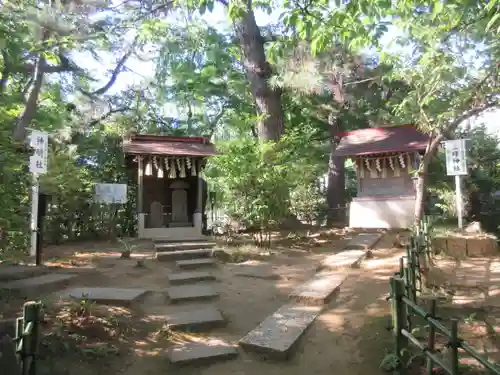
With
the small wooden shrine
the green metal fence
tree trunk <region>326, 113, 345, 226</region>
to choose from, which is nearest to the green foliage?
the small wooden shrine

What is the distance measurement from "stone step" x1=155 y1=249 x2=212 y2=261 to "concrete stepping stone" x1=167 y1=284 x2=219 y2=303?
2.29 metres

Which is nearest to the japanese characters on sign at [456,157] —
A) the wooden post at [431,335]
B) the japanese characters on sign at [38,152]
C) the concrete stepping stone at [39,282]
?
the wooden post at [431,335]

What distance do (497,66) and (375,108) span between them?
10805 mm

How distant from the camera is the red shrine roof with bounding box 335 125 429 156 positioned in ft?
42.0

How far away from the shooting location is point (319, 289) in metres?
5.91

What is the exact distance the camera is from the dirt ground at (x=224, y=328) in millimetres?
3570

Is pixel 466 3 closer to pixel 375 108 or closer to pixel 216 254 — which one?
pixel 216 254

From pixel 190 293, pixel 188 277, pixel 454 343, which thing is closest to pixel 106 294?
pixel 190 293

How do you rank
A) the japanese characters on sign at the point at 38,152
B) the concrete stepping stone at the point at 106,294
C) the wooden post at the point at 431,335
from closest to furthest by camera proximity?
1. the wooden post at the point at 431,335
2. the concrete stepping stone at the point at 106,294
3. the japanese characters on sign at the point at 38,152

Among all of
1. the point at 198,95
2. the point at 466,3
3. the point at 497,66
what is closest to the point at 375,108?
→ the point at 198,95

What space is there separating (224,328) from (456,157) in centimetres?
893

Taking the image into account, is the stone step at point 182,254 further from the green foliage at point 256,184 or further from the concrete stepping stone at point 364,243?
the concrete stepping stone at point 364,243

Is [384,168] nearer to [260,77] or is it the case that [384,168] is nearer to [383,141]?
[383,141]

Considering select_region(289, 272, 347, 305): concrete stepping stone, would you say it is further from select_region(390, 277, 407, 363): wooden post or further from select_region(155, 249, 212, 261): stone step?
select_region(155, 249, 212, 261): stone step
